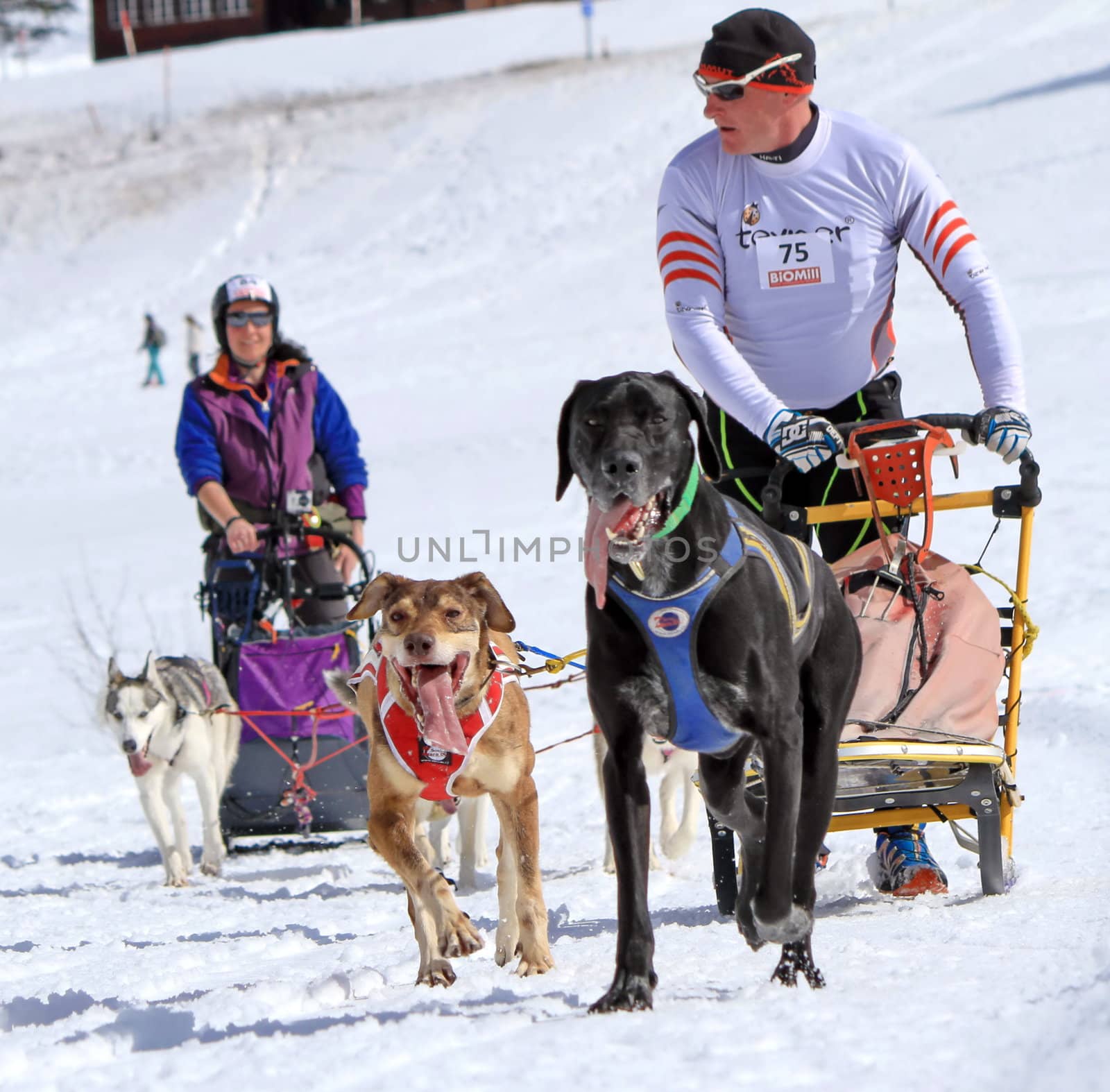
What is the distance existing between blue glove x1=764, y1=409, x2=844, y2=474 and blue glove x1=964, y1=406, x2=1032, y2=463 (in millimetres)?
371

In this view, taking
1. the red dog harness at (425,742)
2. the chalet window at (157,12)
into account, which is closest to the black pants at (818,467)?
the red dog harness at (425,742)

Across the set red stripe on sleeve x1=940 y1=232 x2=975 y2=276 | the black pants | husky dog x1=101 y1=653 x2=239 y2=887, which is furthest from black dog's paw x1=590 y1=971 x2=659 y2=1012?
husky dog x1=101 y1=653 x2=239 y2=887

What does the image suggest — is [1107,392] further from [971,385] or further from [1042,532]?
[1042,532]

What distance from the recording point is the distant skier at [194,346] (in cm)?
1877

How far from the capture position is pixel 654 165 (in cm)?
2641

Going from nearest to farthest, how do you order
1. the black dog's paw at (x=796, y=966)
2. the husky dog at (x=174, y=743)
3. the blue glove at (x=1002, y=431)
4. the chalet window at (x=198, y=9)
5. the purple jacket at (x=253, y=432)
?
the black dog's paw at (x=796, y=966) → the blue glove at (x=1002, y=431) → the purple jacket at (x=253, y=432) → the husky dog at (x=174, y=743) → the chalet window at (x=198, y=9)

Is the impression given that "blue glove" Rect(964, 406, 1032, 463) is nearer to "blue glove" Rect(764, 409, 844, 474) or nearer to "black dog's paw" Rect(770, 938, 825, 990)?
"blue glove" Rect(764, 409, 844, 474)

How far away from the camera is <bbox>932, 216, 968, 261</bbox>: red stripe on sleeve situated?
3572 mm

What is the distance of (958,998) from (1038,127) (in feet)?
80.4

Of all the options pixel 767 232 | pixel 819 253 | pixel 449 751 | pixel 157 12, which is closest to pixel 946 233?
pixel 819 253

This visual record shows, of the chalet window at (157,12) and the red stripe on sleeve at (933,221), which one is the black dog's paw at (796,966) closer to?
the red stripe on sleeve at (933,221)

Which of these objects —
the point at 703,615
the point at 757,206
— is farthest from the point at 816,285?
the point at 703,615

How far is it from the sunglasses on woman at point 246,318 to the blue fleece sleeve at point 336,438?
0.92 feet

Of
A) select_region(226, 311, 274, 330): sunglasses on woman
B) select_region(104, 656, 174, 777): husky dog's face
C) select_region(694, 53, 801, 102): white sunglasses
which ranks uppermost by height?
select_region(694, 53, 801, 102): white sunglasses
